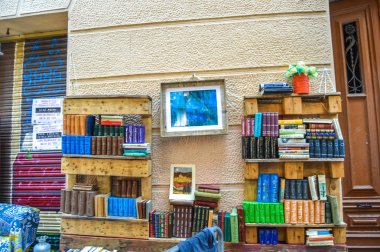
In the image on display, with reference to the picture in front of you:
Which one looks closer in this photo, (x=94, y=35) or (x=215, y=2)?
(x=215, y=2)

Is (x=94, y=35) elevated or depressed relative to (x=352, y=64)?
elevated

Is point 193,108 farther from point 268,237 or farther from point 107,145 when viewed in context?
point 268,237

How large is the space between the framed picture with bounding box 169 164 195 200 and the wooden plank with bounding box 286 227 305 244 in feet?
3.67

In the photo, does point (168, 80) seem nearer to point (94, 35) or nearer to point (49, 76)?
point (94, 35)

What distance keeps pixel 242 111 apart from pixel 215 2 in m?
1.43

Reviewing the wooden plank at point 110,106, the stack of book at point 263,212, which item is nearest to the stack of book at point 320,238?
the stack of book at point 263,212

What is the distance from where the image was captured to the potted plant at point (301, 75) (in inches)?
102

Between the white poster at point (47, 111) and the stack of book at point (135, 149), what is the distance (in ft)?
4.79

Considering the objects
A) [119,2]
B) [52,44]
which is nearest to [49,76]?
[52,44]

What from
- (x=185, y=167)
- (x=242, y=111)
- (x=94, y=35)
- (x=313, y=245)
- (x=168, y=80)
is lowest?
(x=313, y=245)

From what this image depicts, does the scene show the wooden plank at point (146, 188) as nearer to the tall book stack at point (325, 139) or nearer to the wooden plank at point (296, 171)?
the wooden plank at point (296, 171)

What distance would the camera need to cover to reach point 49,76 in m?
3.62

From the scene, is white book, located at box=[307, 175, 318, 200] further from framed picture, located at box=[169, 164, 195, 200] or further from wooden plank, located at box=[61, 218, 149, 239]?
wooden plank, located at box=[61, 218, 149, 239]

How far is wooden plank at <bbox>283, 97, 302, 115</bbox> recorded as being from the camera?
262 centimetres
